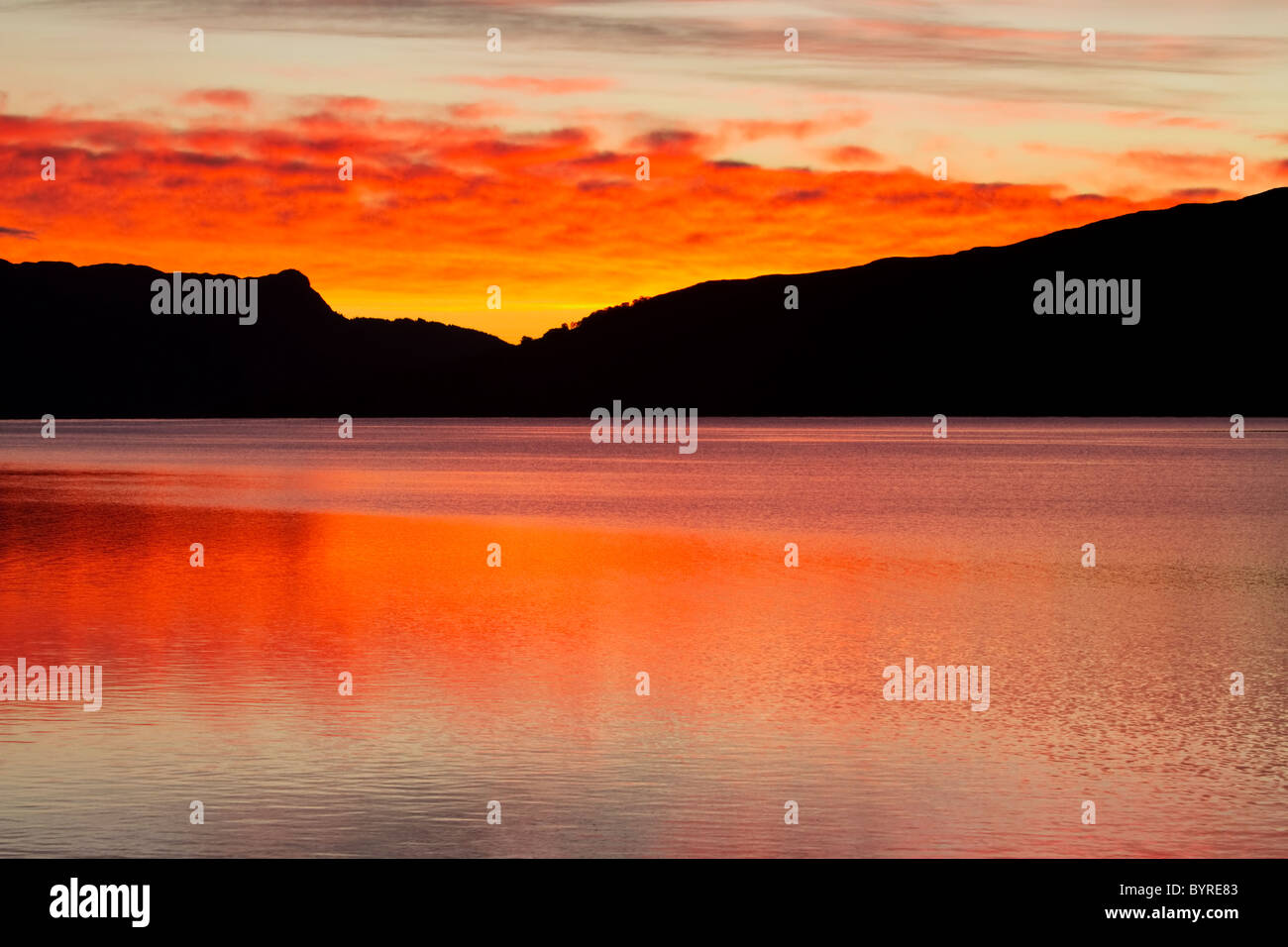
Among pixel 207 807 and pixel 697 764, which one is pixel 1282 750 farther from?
pixel 207 807

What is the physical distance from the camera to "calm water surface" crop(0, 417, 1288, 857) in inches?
591

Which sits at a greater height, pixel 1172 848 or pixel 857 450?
pixel 857 450

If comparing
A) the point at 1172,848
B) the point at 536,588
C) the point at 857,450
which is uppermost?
the point at 857,450

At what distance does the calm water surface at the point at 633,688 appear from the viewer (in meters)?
15.0

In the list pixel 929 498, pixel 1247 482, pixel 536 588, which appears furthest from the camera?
pixel 1247 482

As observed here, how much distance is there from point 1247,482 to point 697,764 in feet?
Answer: 261

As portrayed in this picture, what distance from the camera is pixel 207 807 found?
1551 centimetres

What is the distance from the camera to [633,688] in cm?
2281
